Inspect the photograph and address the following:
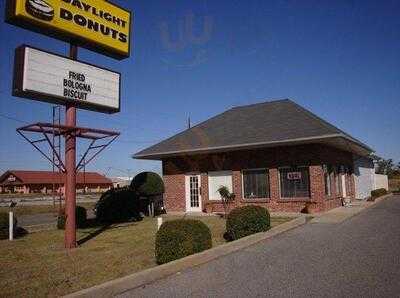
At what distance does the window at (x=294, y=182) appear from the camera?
2023cm

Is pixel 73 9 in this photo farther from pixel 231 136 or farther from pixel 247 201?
pixel 247 201

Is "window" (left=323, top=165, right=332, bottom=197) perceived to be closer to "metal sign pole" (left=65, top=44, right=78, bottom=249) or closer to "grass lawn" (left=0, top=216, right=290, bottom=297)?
"grass lawn" (left=0, top=216, right=290, bottom=297)

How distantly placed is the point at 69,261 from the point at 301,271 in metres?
6.20

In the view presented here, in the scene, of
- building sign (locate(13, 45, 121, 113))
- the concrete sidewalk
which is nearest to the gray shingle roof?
the concrete sidewalk

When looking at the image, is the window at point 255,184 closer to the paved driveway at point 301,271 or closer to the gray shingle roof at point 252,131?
the gray shingle roof at point 252,131

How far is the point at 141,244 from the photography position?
12.9m

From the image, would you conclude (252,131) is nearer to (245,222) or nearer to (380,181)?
(245,222)

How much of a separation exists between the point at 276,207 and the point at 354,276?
13.2 meters

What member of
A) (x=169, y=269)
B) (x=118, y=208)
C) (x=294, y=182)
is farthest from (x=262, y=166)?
(x=169, y=269)

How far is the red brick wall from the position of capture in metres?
19.8

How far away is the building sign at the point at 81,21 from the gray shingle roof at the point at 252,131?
308 inches

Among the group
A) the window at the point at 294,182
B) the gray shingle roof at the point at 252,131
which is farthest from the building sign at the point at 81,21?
the window at the point at 294,182

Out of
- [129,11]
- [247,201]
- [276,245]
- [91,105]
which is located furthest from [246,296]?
[247,201]

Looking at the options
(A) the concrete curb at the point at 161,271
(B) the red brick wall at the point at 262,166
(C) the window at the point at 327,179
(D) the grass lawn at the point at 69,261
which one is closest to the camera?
(A) the concrete curb at the point at 161,271
